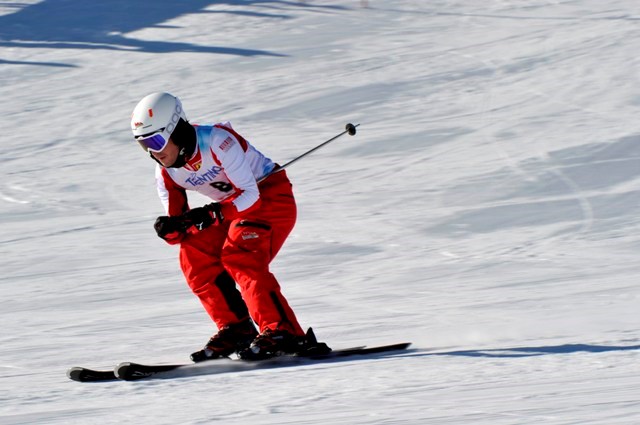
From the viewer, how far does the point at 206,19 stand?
1880 centimetres

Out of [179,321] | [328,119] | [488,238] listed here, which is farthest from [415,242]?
[328,119]

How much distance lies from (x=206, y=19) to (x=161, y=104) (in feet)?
45.0

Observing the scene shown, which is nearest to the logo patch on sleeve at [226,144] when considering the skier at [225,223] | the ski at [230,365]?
the skier at [225,223]

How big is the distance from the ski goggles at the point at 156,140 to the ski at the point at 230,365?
1003 millimetres

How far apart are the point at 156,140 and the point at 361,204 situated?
15.1 feet

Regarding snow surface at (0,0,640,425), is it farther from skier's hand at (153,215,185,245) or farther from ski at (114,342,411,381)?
skier's hand at (153,215,185,245)

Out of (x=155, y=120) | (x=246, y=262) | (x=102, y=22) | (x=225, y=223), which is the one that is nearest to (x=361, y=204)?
(x=225, y=223)

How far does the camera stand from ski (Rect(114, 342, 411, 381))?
541 centimetres

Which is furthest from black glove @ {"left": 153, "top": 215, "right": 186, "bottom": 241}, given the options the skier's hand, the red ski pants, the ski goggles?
the ski goggles

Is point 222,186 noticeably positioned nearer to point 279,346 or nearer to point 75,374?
point 279,346

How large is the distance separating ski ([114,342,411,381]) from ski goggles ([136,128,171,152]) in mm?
1003

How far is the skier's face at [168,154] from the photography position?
547 centimetres

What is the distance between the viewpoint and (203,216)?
216 inches

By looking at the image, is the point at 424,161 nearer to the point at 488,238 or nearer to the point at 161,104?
the point at 488,238
